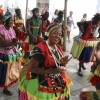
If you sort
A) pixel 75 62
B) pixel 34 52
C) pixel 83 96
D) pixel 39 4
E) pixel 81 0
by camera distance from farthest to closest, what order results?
1. pixel 39 4
2. pixel 81 0
3. pixel 75 62
4. pixel 83 96
5. pixel 34 52

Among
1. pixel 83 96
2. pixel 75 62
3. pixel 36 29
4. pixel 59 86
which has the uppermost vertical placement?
pixel 36 29

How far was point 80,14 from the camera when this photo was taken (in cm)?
1190

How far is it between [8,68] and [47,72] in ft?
5.38

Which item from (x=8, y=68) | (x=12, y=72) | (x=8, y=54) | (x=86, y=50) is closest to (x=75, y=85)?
(x=86, y=50)

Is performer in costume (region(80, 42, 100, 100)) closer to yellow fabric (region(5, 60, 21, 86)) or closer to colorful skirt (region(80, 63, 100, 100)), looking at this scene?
colorful skirt (region(80, 63, 100, 100))

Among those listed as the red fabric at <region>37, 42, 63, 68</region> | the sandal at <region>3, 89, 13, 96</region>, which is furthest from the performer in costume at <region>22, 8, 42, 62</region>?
the red fabric at <region>37, 42, 63, 68</region>

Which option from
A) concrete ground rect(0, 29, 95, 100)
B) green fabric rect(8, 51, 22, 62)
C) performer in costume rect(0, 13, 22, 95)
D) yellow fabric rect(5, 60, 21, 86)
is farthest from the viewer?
concrete ground rect(0, 29, 95, 100)

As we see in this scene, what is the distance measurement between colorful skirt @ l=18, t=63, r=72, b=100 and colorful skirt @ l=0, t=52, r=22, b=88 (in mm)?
1150

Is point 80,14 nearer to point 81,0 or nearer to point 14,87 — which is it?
point 81,0

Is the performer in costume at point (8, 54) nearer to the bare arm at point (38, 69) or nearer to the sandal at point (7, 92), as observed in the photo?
the sandal at point (7, 92)

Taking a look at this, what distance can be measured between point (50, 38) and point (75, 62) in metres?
4.29

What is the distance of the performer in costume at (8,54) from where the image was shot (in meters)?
3.36

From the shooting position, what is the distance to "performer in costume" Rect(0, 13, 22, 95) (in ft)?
11.0

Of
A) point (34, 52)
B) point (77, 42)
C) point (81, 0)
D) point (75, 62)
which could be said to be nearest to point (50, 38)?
point (34, 52)
